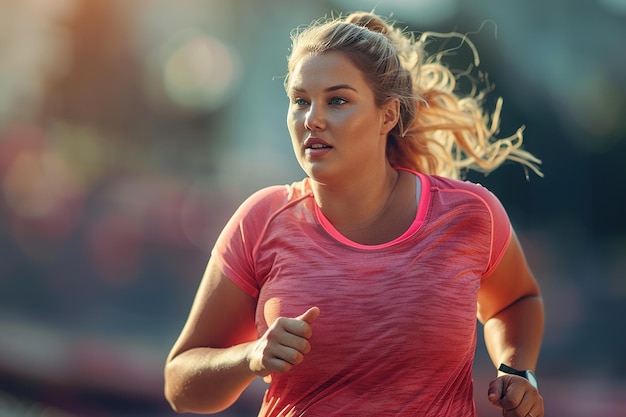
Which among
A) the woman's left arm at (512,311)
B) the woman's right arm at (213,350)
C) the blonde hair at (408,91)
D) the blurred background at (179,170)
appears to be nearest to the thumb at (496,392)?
the woman's left arm at (512,311)

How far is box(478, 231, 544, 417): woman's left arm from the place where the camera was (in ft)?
7.06

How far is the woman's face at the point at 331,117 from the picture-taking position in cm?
197

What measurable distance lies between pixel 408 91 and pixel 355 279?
0.54 meters

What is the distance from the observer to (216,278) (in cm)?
205

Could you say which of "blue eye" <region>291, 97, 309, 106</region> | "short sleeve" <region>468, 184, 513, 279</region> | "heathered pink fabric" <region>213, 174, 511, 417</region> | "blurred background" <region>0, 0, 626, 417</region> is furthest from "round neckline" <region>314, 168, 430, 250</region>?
"blurred background" <region>0, 0, 626, 417</region>

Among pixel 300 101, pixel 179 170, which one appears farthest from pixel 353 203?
pixel 179 170

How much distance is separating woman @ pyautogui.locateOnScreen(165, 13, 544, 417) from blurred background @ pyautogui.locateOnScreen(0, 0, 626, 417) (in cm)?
425

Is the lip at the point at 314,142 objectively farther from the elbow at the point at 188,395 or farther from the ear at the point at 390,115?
the elbow at the point at 188,395

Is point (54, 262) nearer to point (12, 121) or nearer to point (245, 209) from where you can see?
point (12, 121)

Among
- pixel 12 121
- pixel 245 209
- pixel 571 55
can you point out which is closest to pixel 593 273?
pixel 571 55

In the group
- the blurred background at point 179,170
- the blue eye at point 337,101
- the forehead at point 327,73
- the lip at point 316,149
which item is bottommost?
the blurred background at point 179,170

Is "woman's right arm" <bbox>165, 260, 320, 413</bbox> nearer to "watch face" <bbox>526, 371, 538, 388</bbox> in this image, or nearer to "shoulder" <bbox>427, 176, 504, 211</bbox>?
"shoulder" <bbox>427, 176, 504, 211</bbox>

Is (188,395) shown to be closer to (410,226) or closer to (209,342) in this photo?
(209,342)

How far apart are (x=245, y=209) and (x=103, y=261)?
6.28 m
